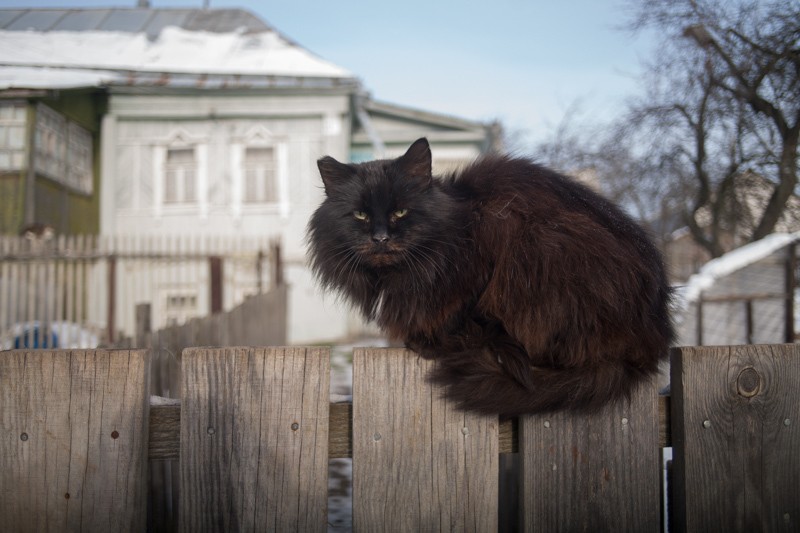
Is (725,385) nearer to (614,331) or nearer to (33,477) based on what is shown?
(614,331)

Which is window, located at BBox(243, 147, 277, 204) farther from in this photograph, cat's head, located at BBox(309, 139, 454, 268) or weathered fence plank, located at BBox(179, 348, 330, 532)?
weathered fence plank, located at BBox(179, 348, 330, 532)

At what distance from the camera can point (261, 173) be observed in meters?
12.1

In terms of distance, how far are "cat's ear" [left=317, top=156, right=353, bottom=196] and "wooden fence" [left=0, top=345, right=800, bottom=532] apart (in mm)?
855

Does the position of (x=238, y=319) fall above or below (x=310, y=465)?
above

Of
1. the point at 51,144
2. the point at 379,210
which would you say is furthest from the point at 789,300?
the point at 51,144

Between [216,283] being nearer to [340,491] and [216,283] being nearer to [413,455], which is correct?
[340,491]

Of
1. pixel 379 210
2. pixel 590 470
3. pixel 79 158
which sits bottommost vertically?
pixel 590 470

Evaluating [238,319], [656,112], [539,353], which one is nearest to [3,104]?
[238,319]

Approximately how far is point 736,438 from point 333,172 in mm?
1619

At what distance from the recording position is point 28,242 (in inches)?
301

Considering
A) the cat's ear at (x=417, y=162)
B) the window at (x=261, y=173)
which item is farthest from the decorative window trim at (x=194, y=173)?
the cat's ear at (x=417, y=162)

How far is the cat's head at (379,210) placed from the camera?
1.96 m

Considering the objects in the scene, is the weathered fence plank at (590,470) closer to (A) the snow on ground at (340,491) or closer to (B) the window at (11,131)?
(A) the snow on ground at (340,491)

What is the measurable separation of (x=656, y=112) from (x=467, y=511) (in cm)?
253
